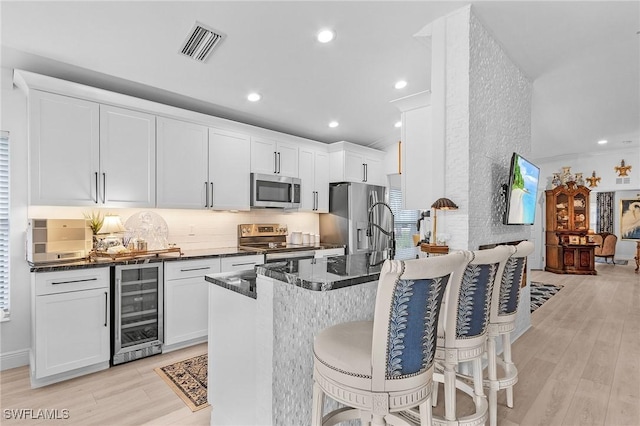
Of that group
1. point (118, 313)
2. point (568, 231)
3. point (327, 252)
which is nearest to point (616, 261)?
point (568, 231)

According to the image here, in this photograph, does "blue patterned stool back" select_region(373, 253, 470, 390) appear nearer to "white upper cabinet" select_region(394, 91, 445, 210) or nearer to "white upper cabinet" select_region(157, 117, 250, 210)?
"white upper cabinet" select_region(394, 91, 445, 210)

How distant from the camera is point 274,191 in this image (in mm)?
4457

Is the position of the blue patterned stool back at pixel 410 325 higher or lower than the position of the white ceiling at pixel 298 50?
lower

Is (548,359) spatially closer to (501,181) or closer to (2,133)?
(501,181)

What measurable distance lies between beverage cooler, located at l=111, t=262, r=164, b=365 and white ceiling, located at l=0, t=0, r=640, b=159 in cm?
189

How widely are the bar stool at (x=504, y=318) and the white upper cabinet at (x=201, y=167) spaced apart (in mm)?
3063

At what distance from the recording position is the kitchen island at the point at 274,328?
156 cm

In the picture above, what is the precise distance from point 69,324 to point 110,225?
101 centimetres

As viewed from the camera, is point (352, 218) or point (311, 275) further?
point (352, 218)

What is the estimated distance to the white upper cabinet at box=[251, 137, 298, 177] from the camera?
4.31 meters

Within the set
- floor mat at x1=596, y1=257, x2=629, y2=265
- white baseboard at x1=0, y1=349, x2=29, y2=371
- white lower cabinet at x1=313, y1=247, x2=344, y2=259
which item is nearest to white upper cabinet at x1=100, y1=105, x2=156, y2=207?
white baseboard at x1=0, y1=349, x2=29, y2=371

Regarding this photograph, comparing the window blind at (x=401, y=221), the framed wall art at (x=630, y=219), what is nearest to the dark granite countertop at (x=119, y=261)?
the window blind at (x=401, y=221)

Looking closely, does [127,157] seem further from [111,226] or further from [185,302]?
[185,302]

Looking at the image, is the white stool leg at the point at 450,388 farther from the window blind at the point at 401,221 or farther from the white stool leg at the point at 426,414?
the window blind at the point at 401,221
